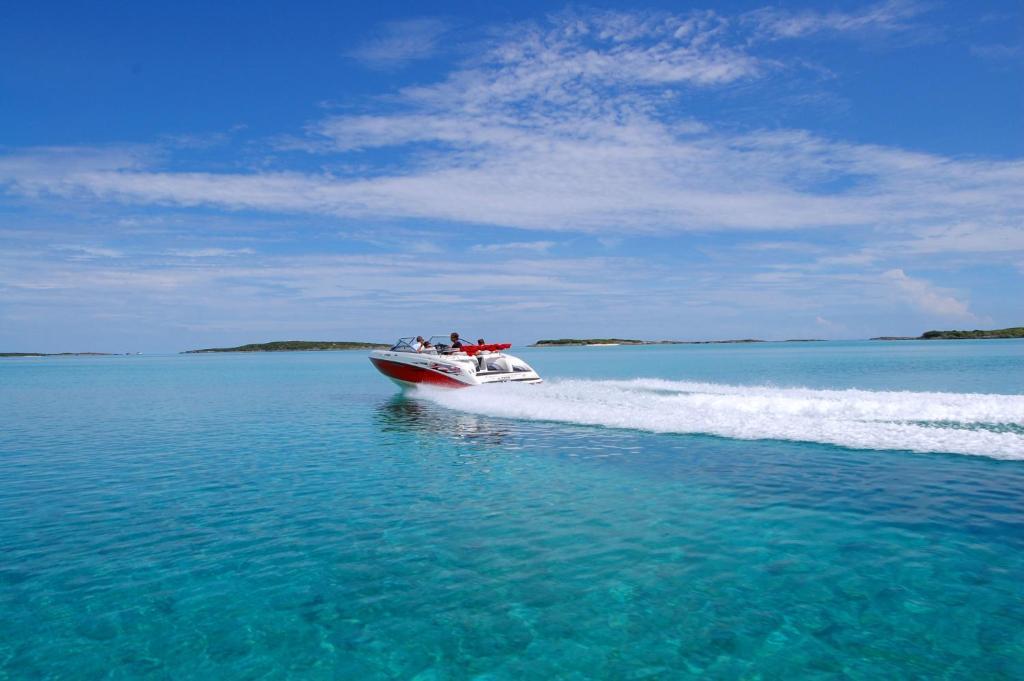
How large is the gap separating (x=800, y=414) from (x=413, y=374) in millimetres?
18489

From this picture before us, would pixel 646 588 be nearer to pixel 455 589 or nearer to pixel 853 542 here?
pixel 455 589

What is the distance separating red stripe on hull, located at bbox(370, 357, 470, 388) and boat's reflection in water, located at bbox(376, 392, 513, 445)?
1925 millimetres

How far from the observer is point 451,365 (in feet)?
96.4

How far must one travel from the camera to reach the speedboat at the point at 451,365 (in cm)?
2931

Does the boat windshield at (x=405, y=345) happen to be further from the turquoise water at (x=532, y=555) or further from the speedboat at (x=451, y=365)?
the turquoise water at (x=532, y=555)

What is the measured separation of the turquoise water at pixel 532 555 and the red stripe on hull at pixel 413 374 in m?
12.0

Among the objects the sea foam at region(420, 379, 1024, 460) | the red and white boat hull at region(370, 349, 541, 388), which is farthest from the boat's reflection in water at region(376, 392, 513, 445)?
the red and white boat hull at region(370, 349, 541, 388)

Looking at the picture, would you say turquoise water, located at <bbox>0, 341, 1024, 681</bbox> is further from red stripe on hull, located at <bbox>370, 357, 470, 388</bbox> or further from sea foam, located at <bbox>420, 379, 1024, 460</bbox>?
red stripe on hull, located at <bbox>370, 357, 470, 388</bbox>

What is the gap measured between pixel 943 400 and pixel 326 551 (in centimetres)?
2075

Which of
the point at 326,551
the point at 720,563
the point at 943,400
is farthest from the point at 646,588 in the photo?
the point at 943,400

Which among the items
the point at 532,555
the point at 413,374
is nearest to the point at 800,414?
the point at 532,555

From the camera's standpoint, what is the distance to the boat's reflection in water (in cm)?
1852

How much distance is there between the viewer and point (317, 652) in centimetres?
600

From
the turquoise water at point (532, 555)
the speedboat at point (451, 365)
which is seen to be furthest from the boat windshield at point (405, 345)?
the turquoise water at point (532, 555)
